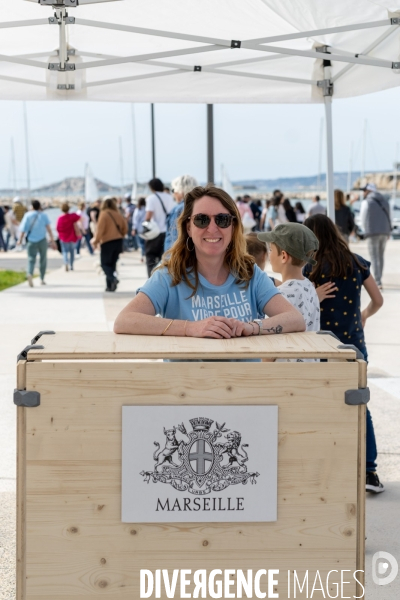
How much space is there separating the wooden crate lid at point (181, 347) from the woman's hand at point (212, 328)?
0.14 ft

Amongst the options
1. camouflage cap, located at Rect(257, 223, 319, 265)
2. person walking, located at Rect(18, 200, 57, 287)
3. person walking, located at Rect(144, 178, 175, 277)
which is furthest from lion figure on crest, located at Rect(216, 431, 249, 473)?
person walking, located at Rect(18, 200, 57, 287)

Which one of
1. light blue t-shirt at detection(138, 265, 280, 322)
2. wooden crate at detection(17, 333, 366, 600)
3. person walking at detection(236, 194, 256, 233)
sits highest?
person walking at detection(236, 194, 256, 233)

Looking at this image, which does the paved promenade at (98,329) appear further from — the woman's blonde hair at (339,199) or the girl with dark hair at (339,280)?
the woman's blonde hair at (339,199)

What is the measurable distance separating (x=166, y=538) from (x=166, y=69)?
493 cm

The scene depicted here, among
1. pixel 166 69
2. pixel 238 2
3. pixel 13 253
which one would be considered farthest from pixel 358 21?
pixel 13 253

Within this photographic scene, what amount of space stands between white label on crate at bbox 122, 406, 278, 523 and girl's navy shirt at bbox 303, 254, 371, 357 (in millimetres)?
2048

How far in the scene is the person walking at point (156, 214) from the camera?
12305 millimetres

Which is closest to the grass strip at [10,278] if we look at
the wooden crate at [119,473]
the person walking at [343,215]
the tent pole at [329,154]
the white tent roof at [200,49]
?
the person walking at [343,215]

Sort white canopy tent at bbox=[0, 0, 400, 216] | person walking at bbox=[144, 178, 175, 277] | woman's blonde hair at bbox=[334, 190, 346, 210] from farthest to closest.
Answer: woman's blonde hair at bbox=[334, 190, 346, 210] < person walking at bbox=[144, 178, 175, 277] < white canopy tent at bbox=[0, 0, 400, 216]

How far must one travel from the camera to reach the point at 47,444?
2465mm

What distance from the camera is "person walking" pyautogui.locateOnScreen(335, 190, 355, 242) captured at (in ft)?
46.1

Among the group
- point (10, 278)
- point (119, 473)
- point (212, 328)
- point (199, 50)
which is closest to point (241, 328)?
point (212, 328)

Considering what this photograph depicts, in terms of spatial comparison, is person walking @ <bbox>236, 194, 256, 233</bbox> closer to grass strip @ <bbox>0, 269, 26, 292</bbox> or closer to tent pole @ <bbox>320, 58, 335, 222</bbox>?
grass strip @ <bbox>0, 269, 26, 292</bbox>

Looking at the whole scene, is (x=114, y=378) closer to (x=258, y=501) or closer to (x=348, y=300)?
(x=258, y=501)
